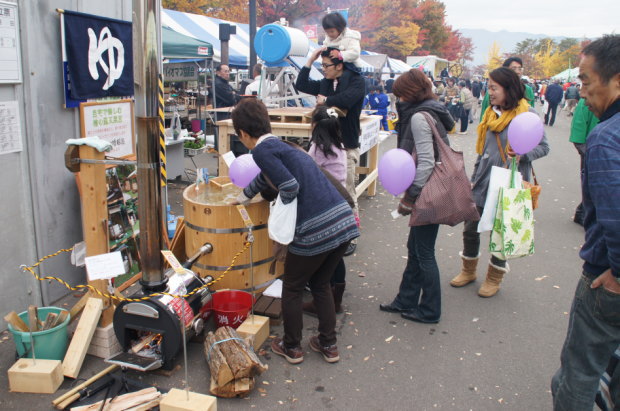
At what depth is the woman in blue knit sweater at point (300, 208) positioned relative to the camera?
3182mm

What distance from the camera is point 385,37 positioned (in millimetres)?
46281

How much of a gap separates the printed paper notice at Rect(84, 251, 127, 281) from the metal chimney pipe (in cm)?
19

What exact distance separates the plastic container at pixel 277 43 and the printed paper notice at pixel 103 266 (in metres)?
4.21

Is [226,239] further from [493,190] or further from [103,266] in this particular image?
[493,190]

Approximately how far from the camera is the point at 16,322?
11.0ft

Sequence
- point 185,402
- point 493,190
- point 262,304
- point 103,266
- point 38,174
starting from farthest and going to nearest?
point 493,190 → point 262,304 → point 38,174 → point 103,266 → point 185,402

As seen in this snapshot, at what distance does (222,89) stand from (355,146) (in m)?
7.06

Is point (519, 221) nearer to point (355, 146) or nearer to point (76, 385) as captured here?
point (355, 146)

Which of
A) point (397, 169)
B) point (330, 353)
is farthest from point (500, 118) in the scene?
point (330, 353)

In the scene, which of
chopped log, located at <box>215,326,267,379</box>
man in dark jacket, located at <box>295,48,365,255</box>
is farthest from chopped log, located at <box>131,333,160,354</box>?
man in dark jacket, located at <box>295,48,365,255</box>

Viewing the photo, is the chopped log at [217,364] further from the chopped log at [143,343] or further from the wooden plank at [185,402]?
the chopped log at [143,343]

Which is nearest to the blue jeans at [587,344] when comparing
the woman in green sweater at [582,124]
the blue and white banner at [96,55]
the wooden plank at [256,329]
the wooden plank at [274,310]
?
the wooden plank at [256,329]

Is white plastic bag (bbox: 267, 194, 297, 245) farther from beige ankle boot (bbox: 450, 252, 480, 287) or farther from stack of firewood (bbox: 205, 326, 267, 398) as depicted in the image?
beige ankle boot (bbox: 450, 252, 480, 287)

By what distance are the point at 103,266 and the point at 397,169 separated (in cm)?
225
